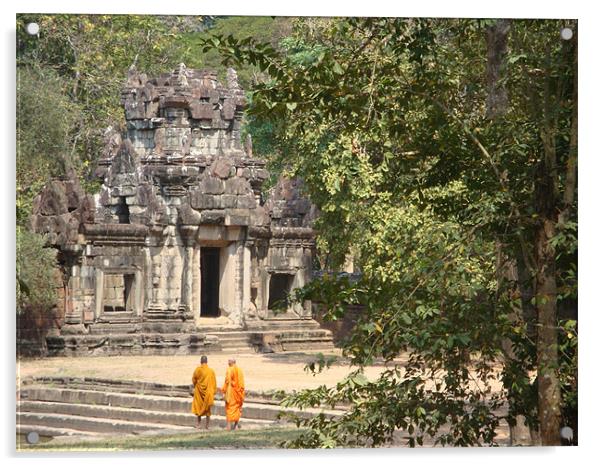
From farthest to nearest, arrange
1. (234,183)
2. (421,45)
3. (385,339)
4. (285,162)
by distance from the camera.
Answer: (234,183) → (285,162) → (421,45) → (385,339)

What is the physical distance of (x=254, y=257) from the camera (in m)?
23.9

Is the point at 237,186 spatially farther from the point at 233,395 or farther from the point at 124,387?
the point at 233,395

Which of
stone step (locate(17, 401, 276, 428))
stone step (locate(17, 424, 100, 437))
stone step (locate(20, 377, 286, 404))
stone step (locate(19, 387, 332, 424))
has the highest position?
stone step (locate(20, 377, 286, 404))

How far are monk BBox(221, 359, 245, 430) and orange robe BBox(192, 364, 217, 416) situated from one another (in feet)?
0.40

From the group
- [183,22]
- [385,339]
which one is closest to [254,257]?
[183,22]

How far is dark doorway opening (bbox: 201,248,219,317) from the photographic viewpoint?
22.9 metres

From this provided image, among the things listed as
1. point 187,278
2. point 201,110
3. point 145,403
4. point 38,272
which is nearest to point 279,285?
point 187,278

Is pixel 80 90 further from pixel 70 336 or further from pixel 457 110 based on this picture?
pixel 457 110

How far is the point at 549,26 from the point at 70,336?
5399mm

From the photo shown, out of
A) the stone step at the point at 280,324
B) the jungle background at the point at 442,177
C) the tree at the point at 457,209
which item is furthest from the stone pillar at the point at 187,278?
the tree at the point at 457,209

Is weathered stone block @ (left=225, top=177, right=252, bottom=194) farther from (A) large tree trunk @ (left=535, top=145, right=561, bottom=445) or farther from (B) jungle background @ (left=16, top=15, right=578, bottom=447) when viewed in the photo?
(A) large tree trunk @ (left=535, top=145, right=561, bottom=445)

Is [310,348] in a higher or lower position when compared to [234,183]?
lower

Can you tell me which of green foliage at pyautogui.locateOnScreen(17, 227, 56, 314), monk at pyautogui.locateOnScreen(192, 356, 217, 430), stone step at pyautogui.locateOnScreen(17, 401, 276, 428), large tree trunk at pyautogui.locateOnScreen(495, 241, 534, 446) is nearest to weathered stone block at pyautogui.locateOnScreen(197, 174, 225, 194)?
green foliage at pyautogui.locateOnScreen(17, 227, 56, 314)

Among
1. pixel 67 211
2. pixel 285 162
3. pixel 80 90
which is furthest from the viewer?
pixel 67 211
